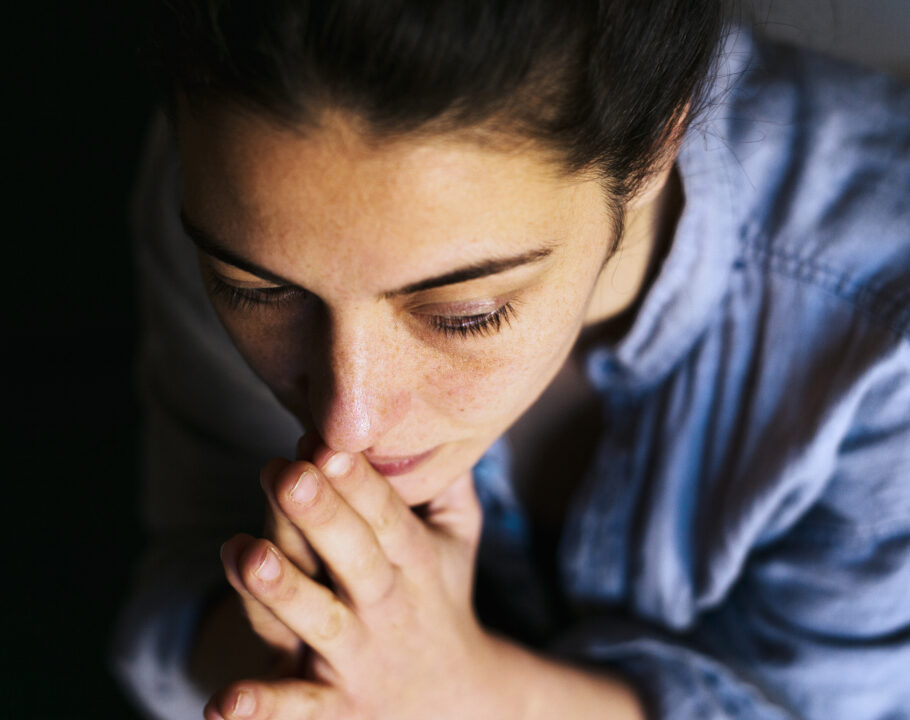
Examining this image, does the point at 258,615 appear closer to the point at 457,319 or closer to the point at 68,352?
the point at 457,319

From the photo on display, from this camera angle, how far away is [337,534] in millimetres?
664

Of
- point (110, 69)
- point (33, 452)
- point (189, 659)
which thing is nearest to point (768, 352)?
point (189, 659)

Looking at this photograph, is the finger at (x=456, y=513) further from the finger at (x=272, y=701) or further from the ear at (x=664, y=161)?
the ear at (x=664, y=161)

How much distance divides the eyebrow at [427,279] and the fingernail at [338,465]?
0.14m

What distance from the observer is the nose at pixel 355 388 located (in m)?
0.57

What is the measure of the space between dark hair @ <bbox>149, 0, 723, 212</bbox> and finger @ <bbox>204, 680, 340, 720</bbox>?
1.40ft

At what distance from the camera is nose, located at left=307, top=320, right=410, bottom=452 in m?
0.57

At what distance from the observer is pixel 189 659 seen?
95 cm

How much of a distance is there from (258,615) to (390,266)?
37 centimetres

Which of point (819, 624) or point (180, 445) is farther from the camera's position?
point (180, 445)

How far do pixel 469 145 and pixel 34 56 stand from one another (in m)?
1.03

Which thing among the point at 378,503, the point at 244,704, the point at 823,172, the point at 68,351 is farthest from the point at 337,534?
the point at 68,351

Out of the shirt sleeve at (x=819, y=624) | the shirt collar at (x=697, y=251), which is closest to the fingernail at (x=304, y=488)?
the shirt collar at (x=697, y=251)

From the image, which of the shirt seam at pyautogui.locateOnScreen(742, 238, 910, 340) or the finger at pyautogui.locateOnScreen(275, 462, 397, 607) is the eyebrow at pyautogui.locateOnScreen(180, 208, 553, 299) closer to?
the finger at pyautogui.locateOnScreen(275, 462, 397, 607)
